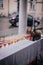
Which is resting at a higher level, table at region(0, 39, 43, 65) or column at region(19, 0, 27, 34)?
column at region(19, 0, 27, 34)

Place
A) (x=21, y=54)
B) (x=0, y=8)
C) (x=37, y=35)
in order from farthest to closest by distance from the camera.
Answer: (x=0, y=8)
(x=37, y=35)
(x=21, y=54)

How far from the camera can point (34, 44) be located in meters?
3.73

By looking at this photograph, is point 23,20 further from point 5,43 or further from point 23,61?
point 23,61

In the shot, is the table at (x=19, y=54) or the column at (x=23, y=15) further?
the column at (x=23, y=15)

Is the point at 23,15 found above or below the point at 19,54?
above

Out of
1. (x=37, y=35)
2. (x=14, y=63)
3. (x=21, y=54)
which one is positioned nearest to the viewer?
(x=14, y=63)

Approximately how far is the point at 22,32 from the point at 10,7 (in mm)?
6425

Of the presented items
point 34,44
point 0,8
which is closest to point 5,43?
point 34,44

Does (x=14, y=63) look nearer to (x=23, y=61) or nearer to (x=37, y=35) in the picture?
(x=23, y=61)

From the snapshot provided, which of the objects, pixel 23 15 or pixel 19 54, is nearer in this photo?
pixel 19 54

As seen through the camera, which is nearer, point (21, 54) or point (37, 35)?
point (21, 54)

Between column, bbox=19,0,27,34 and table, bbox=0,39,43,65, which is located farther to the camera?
column, bbox=19,0,27,34

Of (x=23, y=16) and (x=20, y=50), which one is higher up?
(x=23, y=16)

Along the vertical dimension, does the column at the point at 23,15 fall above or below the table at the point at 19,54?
above
